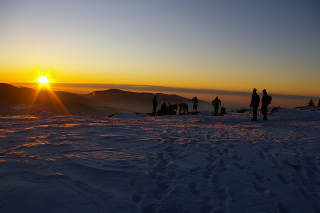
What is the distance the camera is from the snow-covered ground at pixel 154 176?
3363mm

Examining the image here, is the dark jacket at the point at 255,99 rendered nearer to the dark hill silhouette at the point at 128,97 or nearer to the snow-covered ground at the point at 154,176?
the snow-covered ground at the point at 154,176

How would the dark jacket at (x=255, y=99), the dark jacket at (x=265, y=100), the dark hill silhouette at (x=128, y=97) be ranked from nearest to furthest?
1. the dark jacket at (x=255, y=99)
2. the dark jacket at (x=265, y=100)
3. the dark hill silhouette at (x=128, y=97)

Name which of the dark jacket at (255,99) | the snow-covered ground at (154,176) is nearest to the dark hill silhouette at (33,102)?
the dark jacket at (255,99)

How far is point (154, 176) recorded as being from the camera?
438 centimetres

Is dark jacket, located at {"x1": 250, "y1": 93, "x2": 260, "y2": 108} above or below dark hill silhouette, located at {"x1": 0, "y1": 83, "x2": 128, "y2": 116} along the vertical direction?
above

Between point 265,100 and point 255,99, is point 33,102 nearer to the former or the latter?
point 255,99

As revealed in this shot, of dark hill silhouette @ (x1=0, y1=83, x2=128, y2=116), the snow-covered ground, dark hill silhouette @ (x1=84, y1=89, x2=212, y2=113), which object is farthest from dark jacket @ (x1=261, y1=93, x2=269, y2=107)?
dark hill silhouette @ (x1=84, y1=89, x2=212, y2=113)

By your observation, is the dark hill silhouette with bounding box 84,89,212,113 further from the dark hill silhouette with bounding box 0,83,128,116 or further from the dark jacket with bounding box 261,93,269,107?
the dark jacket with bounding box 261,93,269,107

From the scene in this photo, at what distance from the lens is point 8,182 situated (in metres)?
3.70

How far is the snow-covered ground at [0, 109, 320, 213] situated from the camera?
11.0 feet

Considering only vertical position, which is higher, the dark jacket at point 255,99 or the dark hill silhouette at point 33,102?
the dark jacket at point 255,99

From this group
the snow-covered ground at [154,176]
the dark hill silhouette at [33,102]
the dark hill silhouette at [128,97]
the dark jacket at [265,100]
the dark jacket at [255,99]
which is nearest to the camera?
the snow-covered ground at [154,176]

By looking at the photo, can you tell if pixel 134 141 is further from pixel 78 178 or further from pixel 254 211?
pixel 254 211

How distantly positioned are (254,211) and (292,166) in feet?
8.58
